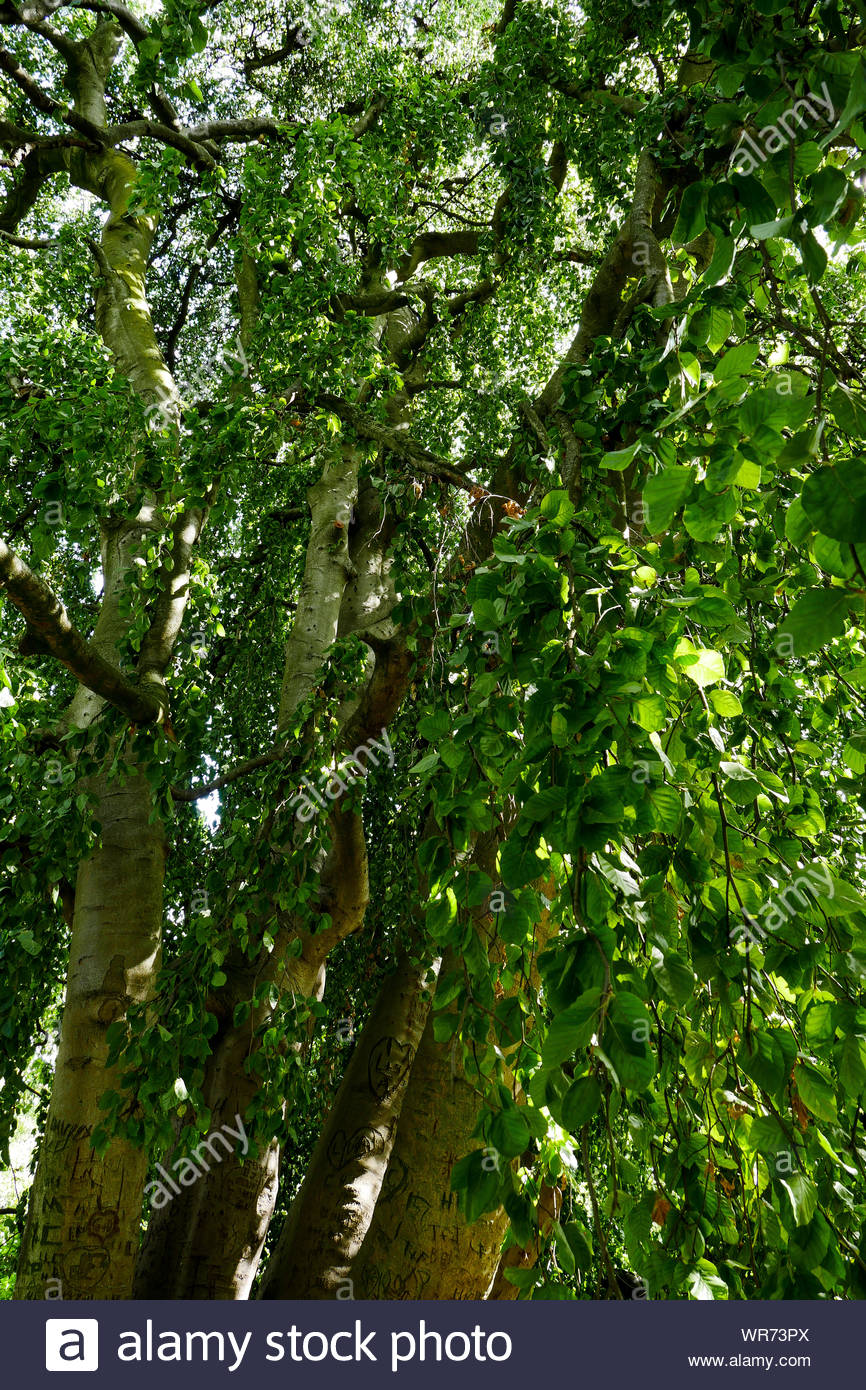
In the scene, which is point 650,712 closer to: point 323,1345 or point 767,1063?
point 767,1063

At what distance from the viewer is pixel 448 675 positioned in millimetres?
2234

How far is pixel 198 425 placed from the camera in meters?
2.76

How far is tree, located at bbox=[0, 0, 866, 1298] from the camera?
107 cm

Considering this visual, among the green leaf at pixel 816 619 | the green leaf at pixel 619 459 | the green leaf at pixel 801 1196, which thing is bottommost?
the green leaf at pixel 801 1196

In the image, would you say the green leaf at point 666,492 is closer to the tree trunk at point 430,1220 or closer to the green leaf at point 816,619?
the green leaf at point 816,619

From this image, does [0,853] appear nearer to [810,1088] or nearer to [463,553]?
[463,553]

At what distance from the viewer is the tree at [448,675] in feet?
3.50

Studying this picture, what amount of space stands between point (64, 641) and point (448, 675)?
1.09 meters

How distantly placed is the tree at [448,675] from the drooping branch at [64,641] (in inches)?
0.5

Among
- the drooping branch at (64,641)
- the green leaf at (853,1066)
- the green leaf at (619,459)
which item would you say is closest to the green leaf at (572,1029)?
the green leaf at (853,1066)

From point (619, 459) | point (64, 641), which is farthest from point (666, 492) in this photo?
point (64, 641)

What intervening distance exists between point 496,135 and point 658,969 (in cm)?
471

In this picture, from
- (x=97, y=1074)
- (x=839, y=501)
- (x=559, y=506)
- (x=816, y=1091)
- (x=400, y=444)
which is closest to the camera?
(x=839, y=501)

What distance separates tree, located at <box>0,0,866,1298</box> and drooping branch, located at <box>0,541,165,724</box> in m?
0.01
